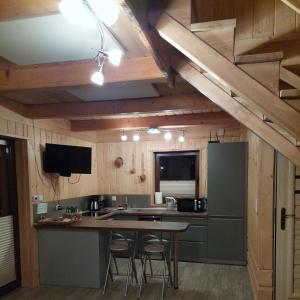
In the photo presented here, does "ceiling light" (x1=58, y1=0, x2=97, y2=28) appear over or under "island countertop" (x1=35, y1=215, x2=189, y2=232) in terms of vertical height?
over

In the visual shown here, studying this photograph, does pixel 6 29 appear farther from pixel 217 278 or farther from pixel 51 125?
pixel 217 278

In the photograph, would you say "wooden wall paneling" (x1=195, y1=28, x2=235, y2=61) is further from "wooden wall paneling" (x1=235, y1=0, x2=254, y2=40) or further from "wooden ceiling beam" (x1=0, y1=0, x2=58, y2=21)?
"wooden ceiling beam" (x1=0, y1=0, x2=58, y2=21)

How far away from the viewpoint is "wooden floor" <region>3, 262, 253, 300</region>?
141 inches

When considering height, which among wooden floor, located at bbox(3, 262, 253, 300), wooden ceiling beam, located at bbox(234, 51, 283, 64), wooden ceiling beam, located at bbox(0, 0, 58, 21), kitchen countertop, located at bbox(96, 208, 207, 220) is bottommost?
wooden floor, located at bbox(3, 262, 253, 300)

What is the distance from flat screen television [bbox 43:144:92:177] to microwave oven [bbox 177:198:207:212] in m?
1.83

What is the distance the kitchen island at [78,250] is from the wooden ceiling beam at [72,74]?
2180mm

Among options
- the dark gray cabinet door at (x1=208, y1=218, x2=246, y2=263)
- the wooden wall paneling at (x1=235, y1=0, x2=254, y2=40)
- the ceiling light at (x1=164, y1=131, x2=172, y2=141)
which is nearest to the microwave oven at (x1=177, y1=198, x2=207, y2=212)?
the dark gray cabinet door at (x1=208, y1=218, x2=246, y2=263)

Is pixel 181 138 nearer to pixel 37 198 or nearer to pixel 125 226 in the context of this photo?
pixel 125 226

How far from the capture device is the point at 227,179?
4.68m

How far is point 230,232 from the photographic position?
4.67 metres

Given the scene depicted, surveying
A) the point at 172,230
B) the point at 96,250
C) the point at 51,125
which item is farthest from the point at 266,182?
the point at 51,125

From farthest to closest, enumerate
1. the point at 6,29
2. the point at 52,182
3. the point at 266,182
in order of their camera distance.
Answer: the point at 52,182 → the point at 266,182 → the point at 6,29

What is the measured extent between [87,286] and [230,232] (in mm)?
2447

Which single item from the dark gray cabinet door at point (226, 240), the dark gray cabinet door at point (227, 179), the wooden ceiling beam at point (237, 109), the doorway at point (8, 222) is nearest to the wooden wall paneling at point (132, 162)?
the dark gray cabinet door at point (227, 179)
